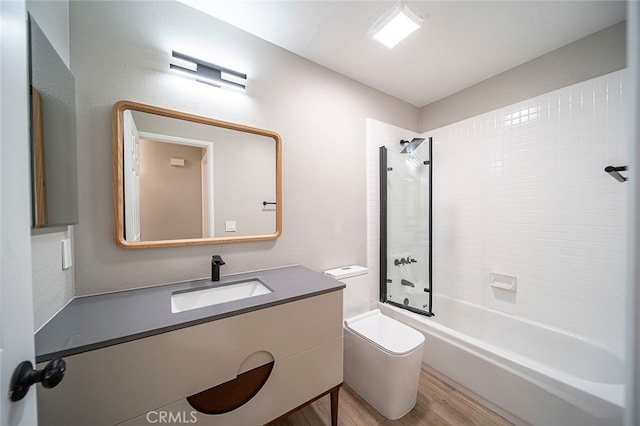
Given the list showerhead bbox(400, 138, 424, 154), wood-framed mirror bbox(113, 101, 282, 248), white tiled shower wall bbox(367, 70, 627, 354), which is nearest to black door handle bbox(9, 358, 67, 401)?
wood-framed mirror bbox(113, 101, 282, 248)

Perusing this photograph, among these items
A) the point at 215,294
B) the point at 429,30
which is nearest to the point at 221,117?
the point at 215,294

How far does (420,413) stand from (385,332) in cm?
51

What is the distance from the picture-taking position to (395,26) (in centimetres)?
148

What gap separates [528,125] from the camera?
1.92 metres

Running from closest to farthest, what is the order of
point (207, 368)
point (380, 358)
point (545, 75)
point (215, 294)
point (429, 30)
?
1. point (207, 368)
2. point (215, 294)
3. point (380, 358)
4. point (429, 30)
5. point (545, 75)

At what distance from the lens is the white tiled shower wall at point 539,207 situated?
1.56 metres

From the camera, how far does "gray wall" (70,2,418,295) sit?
1.15 meters

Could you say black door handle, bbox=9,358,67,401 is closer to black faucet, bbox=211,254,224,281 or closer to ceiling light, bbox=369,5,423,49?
black faucet, bbox=211,254,224,281

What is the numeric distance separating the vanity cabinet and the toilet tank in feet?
1.67

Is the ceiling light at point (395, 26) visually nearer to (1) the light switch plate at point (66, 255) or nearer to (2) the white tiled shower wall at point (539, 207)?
(2) the white tiled shower wall at point (539, 207)

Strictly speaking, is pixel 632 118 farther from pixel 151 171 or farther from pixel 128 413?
pixel 151 171

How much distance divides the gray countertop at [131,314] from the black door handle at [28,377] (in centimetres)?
28

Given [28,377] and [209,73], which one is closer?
[28,377]

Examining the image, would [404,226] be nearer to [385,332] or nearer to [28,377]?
[385,332]
